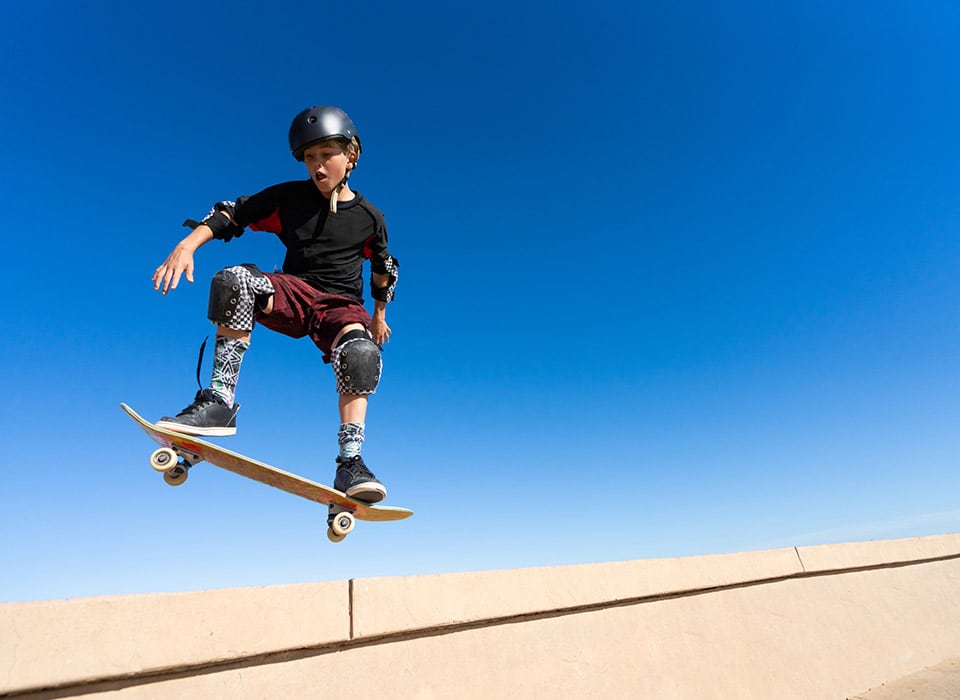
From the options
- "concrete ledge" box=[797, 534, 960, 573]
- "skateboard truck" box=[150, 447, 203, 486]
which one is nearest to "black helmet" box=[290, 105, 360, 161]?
"skateboard truck" box=[150, 447, 203, 486]

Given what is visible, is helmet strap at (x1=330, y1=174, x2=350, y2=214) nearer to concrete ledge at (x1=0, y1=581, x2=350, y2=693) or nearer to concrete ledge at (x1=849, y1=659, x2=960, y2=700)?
concrete ledge at (x1=0, y1=581, x2=350, y2=693)

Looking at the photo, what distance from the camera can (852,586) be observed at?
4012 millimetres

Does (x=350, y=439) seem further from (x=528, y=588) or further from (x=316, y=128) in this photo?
(x=316, y=128)

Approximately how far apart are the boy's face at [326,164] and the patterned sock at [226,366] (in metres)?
1.11

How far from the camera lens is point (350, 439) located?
3.09 m

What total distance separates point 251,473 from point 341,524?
58cm

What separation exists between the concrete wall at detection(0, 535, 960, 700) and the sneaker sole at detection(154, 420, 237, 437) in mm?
937

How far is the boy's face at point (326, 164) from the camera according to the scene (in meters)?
3.20

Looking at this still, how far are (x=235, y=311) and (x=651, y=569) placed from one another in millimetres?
2877

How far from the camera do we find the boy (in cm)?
290

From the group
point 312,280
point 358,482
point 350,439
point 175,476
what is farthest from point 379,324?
point 175,476

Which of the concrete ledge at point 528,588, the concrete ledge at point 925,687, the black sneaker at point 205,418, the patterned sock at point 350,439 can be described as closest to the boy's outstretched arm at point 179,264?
the black sneaker at point 205,418

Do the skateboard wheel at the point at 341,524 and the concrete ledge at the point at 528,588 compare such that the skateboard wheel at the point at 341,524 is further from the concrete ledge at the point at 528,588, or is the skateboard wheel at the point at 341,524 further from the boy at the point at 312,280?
the concrete ledge at the point at 528,588

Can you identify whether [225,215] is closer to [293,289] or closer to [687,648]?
[293,289]
